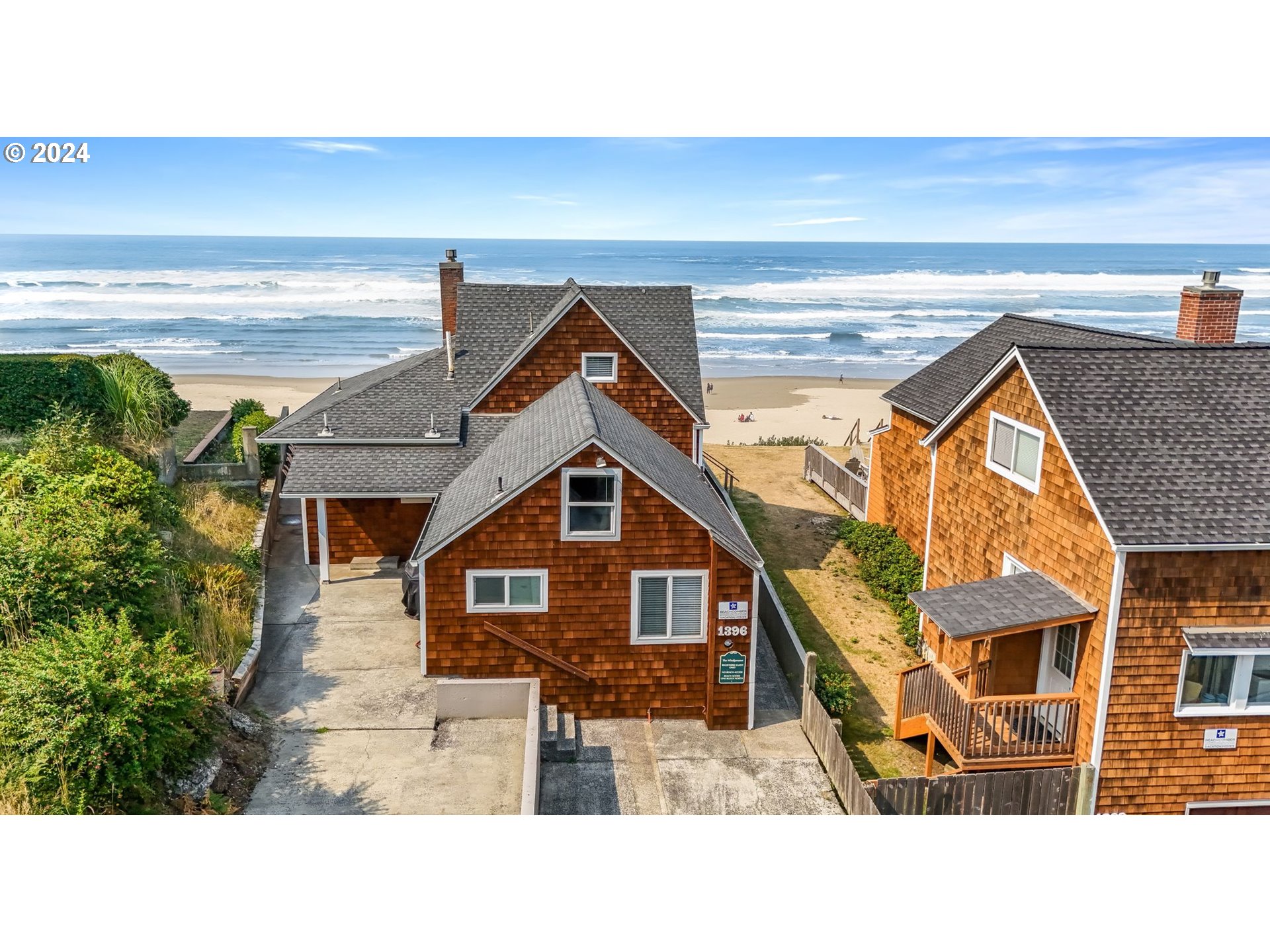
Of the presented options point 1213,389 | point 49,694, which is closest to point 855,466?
point 1213,389

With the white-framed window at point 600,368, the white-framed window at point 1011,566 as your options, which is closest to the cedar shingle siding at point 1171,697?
the white-framed window at point 1011,566

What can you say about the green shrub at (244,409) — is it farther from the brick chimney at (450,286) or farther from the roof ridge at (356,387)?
the brick chimney at (450,286)

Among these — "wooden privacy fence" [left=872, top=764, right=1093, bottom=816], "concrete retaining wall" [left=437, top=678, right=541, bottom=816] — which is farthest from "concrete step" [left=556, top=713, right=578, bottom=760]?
"wooden privacy fence" [left=872, top=764, right=1093, bottom=816]

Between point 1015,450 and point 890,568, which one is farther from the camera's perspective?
point 890,568

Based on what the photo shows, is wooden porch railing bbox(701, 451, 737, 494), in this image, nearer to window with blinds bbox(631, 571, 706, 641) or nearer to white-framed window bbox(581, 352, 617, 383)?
white-framed window bbox(581, 352, 617, 383)

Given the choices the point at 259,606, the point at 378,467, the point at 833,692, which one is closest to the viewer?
the point at 833,692

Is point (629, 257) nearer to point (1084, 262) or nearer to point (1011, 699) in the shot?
point (1084, 262)

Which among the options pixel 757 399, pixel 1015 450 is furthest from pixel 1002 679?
pixel 757 399

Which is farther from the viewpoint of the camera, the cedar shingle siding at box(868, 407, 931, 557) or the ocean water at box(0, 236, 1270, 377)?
the ocean water at box(0, 236, 1270, 377)

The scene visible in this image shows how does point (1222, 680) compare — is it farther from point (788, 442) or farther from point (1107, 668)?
point (788, 442)
